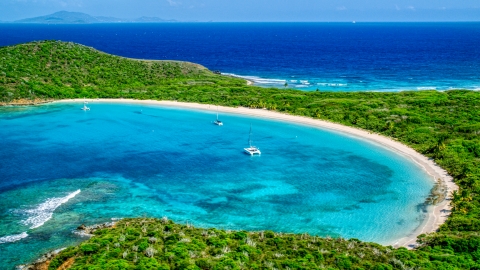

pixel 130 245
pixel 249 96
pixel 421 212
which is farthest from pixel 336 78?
pixel 130 245

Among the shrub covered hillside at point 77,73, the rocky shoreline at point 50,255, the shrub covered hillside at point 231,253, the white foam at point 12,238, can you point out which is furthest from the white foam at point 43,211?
the shrub covered hillside at point 77,73

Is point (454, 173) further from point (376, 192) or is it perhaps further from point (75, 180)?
point (75, 180)

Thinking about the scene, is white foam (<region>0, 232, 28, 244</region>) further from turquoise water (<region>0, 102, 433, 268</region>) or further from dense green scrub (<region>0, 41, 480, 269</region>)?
dense green scrub (<region>0, 41, 480, 269</region>)

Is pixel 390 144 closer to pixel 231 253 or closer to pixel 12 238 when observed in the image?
pixel 231 253

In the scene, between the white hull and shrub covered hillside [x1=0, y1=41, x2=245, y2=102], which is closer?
the white hull

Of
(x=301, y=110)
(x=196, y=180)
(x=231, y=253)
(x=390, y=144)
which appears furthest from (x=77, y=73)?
(x=231, y=253)

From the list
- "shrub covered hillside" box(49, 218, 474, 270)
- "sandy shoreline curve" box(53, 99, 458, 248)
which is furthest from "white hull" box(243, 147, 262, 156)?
"shrub covered hillside" box(49, 218, 474, 270)

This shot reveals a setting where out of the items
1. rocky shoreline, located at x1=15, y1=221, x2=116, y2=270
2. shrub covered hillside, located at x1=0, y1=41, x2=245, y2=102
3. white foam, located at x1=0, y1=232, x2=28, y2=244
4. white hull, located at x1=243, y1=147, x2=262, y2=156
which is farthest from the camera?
shrub covered hillside, located at x1=0, y1=41, x2=245, y2=102
